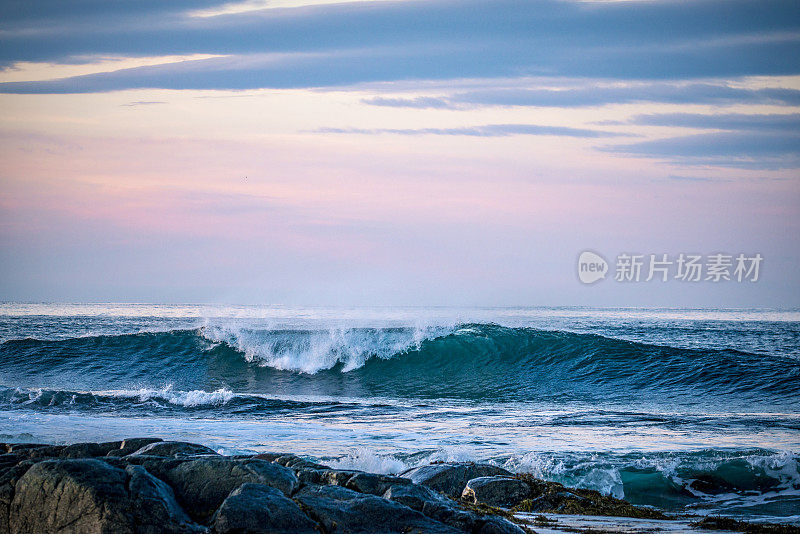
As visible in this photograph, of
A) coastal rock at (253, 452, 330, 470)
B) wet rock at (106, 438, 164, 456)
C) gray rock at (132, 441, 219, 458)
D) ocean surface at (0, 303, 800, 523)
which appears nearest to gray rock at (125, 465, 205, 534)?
coastal rock at (253, 452, 330, 470)

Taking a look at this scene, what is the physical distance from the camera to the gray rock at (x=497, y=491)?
666cm

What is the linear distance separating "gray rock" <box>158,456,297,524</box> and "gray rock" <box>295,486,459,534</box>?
341 millimetres

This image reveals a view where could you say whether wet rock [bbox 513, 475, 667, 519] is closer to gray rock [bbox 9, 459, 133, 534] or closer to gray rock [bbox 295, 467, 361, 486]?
gray rock [bbox 295, 467, 361, 486]

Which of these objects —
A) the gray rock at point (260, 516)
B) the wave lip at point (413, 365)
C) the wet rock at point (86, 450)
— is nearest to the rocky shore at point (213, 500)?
the gray rock at point (260, 516)

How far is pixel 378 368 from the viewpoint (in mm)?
21344

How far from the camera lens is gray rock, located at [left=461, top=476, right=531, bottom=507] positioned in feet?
21.9

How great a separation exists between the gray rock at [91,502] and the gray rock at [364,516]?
0.76 metres

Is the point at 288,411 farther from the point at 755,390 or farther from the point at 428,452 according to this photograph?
the point at 755,390

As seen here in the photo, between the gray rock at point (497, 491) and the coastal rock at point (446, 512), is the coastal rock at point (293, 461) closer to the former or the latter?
the coastal rock at point (446, 512)

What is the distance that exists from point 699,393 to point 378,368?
9.06 m

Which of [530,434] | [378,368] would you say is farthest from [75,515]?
[378,368]

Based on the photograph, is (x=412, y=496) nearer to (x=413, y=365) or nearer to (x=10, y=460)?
(x=10, y=460)

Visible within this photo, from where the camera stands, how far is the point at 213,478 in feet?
16.4

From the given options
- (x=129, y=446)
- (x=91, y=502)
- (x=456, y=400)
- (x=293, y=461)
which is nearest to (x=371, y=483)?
(x=293, y=461)
